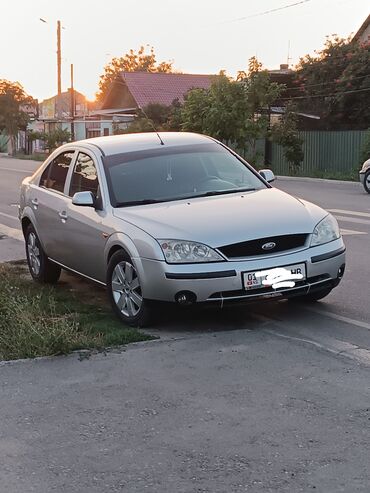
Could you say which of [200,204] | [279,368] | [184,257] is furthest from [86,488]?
[200,204]

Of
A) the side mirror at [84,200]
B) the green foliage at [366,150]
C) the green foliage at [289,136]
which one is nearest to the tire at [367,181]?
the green foliage at [366,150]

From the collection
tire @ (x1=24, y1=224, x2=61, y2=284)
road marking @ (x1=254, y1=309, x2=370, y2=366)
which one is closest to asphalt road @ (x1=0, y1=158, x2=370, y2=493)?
road marking @ (x1=254, y1=309, x2=370, y2=366)

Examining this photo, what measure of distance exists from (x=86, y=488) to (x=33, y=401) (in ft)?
4.24

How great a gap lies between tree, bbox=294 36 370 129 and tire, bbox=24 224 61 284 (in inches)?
1030

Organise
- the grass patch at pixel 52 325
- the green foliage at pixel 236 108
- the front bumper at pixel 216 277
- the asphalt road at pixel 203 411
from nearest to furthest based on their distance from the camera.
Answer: the asphalt road at pixel 203 411
the grass patch at pixel 52 325
the front bumper at pixel 216 277
the green foliage at pixel 236 108

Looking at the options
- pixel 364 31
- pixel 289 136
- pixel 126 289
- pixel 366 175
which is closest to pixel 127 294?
pixel 126 289

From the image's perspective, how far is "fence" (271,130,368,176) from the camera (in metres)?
29.8

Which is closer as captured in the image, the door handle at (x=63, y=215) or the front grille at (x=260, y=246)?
the front grille at (x=260, y=246)

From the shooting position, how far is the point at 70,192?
7.81 metres

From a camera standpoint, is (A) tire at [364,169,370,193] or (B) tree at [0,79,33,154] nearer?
(A) tire at [364,169,370,193]

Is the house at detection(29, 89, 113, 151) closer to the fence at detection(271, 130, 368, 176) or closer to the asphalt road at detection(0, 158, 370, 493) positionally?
the fence at detection(271, 130, 368, 176)

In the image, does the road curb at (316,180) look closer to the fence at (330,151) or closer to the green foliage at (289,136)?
the fence at (330,151)

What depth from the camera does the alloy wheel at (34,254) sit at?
8.55 metres

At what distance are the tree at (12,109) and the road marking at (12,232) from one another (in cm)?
5037
